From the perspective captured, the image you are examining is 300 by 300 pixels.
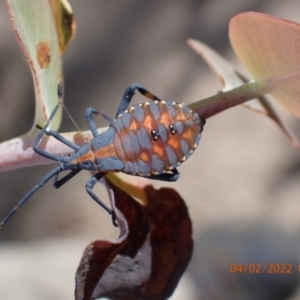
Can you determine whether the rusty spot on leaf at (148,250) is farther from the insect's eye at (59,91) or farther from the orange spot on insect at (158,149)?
the insect's eye at (59,91)

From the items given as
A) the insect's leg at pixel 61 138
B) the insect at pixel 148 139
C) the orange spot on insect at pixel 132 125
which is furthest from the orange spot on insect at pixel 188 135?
the insect's leg at pixel 61 138

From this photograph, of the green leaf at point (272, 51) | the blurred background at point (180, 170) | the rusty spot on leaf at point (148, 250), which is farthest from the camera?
the blurred background at point (180, 170)

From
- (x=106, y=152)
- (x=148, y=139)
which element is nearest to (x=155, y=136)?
(x=148, y=139)

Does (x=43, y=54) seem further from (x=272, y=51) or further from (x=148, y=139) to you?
(x=272, y=51)

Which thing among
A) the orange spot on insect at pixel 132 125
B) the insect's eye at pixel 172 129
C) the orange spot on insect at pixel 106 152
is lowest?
the orange spot on insect at pixel 106 152

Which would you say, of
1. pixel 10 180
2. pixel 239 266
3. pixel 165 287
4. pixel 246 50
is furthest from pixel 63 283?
pixel 246 50

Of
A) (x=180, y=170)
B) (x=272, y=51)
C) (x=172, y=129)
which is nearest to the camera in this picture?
(x=272, y=51)
